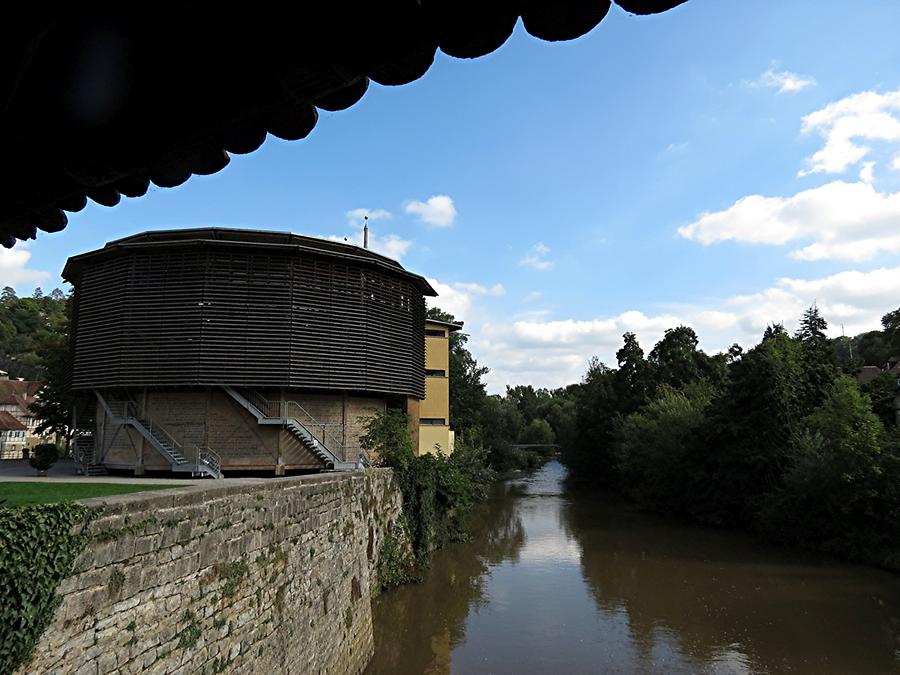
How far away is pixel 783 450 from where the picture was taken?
2689 centimetres

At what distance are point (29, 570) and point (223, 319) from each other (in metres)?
14.8

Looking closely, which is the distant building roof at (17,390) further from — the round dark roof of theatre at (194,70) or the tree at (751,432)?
the round dark roof of theatre at (194,70)

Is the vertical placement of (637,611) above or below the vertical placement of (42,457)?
below

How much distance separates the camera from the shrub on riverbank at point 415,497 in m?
17.7

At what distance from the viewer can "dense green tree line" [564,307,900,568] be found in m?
21.6

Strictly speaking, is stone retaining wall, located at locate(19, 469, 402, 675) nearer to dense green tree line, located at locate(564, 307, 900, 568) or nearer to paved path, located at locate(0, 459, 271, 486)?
paved path, located at locate(0, 459, 271, 486)

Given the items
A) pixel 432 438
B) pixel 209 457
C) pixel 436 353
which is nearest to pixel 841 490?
pixel 432 438

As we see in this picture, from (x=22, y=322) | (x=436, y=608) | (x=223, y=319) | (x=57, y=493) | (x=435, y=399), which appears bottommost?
(x=436, y=608)

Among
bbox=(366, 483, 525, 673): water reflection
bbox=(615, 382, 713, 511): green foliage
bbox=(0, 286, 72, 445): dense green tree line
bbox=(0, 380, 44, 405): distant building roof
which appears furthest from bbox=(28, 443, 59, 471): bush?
bbox=(0, 380, 44, 405): distant building roof

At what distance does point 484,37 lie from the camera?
1.51 metres

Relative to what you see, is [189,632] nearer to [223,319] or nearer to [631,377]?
[223,319]

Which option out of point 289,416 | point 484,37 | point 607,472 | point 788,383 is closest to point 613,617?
point 289,416

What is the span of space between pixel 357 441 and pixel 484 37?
66.3 feet

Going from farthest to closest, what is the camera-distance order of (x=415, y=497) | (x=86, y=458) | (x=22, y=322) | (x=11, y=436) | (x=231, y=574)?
1. (x=22, y=322)
2. (x=11, y=436)
3. (x=86, y=458)
4. (x=415, y=497)
5. (x=231, y=574)
